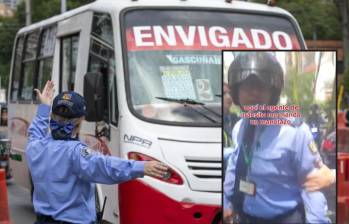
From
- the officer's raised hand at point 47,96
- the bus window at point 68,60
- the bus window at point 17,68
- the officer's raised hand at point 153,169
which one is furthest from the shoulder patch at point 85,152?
the bus window at point 17,68

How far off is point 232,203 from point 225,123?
22.0 inches

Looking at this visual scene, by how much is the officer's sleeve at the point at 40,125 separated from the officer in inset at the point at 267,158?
1255 millimetres

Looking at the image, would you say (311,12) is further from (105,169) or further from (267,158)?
(105,169)

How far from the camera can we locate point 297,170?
198 inches

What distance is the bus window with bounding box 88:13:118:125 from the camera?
752 centimetres

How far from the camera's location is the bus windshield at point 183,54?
289 inches

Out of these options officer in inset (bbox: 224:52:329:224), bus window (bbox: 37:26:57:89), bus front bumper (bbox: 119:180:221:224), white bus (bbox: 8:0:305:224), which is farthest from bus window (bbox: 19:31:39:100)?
officer in inset (bbox: 224:52:329:224)

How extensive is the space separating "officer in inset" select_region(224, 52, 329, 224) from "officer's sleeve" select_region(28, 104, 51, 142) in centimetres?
126

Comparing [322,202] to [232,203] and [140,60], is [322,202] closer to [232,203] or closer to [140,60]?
[232,203]

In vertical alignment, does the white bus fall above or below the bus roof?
below

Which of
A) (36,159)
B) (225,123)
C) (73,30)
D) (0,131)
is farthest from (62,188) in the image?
(0,131)

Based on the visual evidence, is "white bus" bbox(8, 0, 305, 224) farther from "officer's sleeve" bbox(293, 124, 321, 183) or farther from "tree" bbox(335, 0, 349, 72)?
"tree" bbox(335, 0, 349, 72)

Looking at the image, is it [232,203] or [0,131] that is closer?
[232,203]

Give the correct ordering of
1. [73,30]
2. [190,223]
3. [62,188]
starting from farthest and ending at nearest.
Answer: [73,30] < [190,223] < [62,188]
